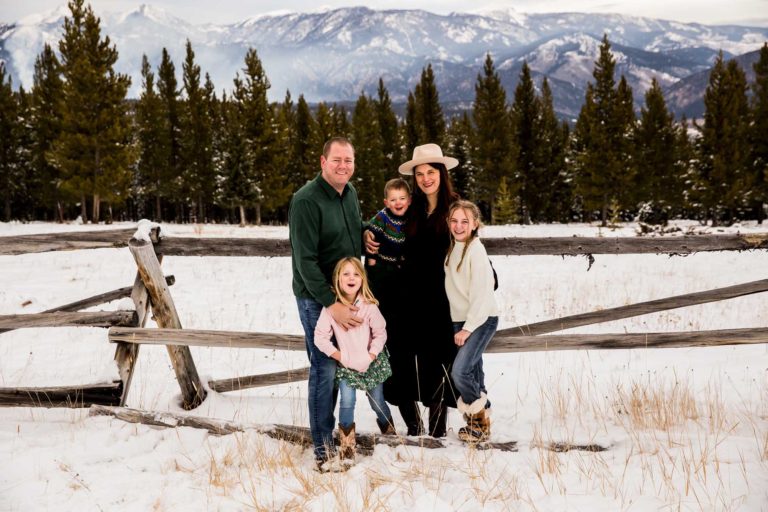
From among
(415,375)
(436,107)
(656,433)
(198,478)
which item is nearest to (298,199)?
(415,375)

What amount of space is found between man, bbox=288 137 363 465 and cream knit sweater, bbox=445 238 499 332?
753mm

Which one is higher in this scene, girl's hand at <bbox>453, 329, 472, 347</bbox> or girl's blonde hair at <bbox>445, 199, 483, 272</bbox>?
girl's blonde hair at <bbox>445, 199, 483, 272</bbox>

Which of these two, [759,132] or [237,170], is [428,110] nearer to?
[237,170]

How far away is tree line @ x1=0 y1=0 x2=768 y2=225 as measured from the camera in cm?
2897

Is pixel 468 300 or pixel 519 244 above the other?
pixel 519 244

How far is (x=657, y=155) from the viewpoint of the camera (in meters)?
35.1

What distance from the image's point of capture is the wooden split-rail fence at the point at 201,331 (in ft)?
12.6

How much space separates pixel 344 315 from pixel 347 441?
3.18ft

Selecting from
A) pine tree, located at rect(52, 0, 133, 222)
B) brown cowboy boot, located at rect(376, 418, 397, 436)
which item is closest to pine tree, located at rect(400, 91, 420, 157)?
pine tree, located at rect(52, 0, 133, 222)

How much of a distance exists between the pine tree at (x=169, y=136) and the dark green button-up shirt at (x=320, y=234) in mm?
39376

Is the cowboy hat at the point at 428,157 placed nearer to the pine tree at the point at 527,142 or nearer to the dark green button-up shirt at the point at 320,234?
the dark green button-up shirt at the point at 320,234

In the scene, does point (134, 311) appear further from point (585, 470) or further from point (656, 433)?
point (656, 433)

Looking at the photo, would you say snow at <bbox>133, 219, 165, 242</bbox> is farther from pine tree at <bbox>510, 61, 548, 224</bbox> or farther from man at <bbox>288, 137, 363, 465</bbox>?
pine tree at <bbox>510, 61, 548, 224</bbox>

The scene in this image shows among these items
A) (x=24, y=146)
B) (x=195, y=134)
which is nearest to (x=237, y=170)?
(x=195, y=134)
